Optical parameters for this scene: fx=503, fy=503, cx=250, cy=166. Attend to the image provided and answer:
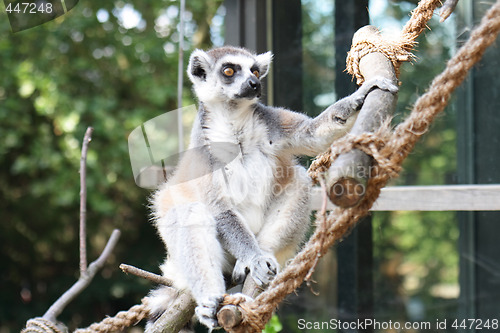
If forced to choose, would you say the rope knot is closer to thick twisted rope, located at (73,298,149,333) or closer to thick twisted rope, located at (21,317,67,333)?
thick twisted rope, located at (73,298,149,333)

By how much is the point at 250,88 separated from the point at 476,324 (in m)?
1.87

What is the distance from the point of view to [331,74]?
2.94 meters

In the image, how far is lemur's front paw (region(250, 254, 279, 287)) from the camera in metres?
1.59

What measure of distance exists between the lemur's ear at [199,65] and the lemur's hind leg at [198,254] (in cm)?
64

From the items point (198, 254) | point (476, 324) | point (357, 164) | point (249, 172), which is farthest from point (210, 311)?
point (476, 324)

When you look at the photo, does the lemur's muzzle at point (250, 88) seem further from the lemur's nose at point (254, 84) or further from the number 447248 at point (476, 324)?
the number 447248 at point (476, 324)

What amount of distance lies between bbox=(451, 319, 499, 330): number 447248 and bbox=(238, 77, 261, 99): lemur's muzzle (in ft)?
5.94

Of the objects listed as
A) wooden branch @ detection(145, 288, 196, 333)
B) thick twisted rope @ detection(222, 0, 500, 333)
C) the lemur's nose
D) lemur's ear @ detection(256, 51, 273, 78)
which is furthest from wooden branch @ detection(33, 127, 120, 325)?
thick twisted rope @ detection(222, 0, 500, 333)

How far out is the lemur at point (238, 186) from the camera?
5.49 feet

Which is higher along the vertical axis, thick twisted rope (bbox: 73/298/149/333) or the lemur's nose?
the lemur's nose

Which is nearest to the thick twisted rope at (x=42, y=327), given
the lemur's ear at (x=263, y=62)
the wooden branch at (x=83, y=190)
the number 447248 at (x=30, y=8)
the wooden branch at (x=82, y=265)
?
the wooden branch at (x=82, y=265)

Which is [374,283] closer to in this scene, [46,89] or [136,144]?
[136,144]

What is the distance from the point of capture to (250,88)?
1.95 metres

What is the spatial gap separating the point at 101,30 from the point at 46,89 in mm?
891
